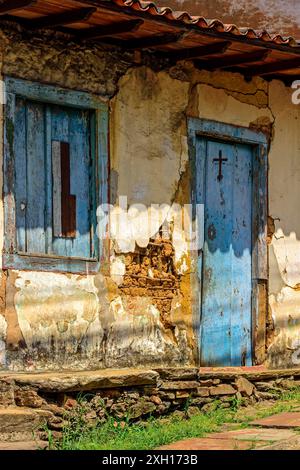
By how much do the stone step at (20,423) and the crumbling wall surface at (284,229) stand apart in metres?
3.47

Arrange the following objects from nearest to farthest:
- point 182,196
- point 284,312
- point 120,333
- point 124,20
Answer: point 124,20, point 120,333, point 182,196, point 284,312

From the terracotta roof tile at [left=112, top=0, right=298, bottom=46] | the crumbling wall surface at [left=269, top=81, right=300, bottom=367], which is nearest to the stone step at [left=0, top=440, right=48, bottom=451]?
the terracotta roof tile at [left=112, top=0, right=298, bottom=46]

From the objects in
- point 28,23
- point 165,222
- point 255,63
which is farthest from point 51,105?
point 255,63

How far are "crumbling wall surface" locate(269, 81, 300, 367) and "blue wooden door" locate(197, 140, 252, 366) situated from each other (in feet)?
0.99

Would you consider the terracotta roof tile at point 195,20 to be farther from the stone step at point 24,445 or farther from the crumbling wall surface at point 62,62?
the stone step at point 24,445

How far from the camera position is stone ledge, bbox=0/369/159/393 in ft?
29.1

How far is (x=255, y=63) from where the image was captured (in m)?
11.1

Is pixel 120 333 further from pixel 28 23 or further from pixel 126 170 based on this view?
pixel 28 23

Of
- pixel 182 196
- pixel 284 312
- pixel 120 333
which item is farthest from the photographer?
pixel 284 312

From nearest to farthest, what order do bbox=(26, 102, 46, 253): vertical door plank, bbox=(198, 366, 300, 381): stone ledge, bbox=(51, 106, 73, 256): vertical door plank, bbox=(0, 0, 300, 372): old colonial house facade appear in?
bbox=(0, 0, 300, 372): old colonial house facade, bbox=(26, 102, 46, 253): vertical door plank, bbox=(51, 106, 73, 256): vertical door plank, bbox=(198, 366, 300, 381): stone ledge

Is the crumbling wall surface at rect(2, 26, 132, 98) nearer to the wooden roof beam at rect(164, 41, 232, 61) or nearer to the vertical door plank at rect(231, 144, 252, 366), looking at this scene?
the wooden roof beam at rect(164, 41, 232, 61)

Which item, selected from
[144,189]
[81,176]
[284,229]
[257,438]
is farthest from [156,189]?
[257,438]

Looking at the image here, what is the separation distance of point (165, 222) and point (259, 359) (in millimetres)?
1816

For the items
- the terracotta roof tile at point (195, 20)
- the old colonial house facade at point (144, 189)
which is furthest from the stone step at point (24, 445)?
the terracotta roof tile at point (195, 20)
